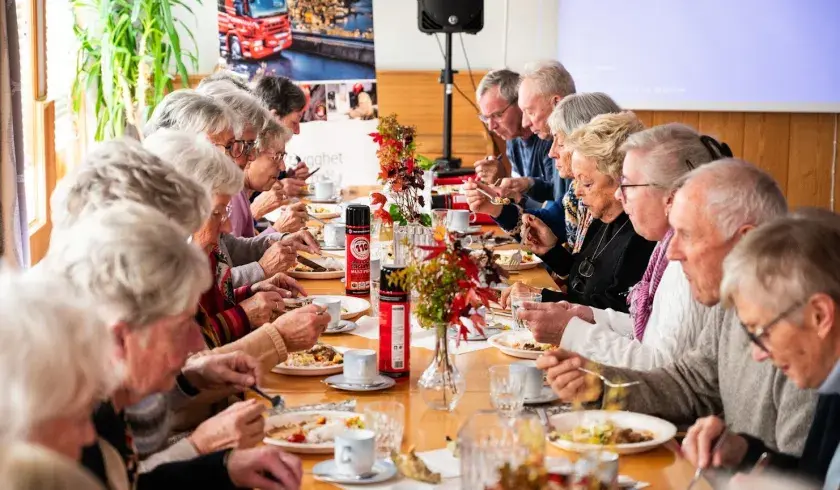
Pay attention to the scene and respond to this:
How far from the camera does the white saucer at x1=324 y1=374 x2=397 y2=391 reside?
242cm

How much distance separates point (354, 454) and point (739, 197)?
3.01 feet

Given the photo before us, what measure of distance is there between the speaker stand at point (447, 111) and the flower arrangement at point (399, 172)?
10.3ft

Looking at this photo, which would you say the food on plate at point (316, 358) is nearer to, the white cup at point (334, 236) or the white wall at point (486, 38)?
the white cup at point (334, 236)

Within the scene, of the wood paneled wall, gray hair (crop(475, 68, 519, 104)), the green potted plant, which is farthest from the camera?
the wood paneled wall

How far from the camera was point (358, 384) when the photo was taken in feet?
8.03

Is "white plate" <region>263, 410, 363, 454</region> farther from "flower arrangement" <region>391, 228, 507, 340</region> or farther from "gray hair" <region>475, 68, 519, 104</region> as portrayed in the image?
"gray hair" <region>475, 68, 519, 104</region>

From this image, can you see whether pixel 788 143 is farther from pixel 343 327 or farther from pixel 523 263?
pixel 343 327

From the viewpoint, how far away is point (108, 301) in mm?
1636

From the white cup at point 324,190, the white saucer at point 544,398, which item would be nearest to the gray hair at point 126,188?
the white saucer at point 544,398

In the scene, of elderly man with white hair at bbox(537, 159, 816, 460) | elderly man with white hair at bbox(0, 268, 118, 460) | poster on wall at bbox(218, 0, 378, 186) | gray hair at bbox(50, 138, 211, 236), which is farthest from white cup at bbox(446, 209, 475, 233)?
elderly man with white hair at bbox(0, 268, 118, 460)

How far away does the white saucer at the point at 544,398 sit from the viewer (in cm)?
234

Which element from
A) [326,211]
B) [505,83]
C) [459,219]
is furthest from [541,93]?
[326,211]

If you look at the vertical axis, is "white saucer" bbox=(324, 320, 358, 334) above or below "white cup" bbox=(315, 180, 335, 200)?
below

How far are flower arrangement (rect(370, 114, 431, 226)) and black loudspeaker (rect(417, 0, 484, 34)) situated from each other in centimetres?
341
